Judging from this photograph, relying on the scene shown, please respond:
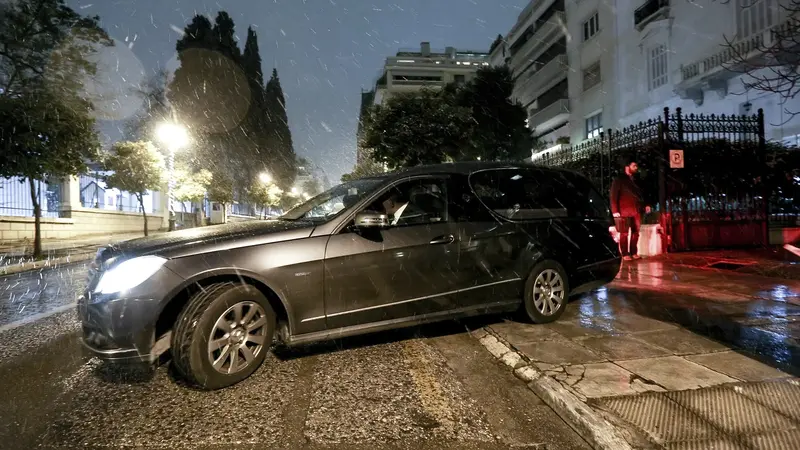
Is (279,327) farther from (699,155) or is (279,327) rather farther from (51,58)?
(51,58)

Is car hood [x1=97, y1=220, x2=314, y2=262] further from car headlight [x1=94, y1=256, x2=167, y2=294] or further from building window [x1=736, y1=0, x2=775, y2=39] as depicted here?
building window [x1=736, y1=0, x2=775, y2=39]

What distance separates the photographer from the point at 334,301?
376 cm

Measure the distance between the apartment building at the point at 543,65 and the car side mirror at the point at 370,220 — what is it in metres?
31.9

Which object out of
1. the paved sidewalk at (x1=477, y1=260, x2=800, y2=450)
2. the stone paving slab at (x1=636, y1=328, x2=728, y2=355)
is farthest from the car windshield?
the stone paving slab at (x1=636, y1=328, x2=728, y2=355)

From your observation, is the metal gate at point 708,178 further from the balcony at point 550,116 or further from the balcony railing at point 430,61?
the balcony railing at point 430,61

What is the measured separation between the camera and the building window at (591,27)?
28.9 meters

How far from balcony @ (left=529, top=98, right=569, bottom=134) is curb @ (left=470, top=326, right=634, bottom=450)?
104ft

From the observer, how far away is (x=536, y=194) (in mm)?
5348

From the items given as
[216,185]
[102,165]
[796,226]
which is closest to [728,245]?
[796,226]

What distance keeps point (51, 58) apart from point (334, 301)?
615 inches

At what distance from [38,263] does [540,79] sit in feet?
112

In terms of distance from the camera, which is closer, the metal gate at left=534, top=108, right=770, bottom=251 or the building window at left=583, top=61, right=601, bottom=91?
the metal gate at left=534, top=108, right=770, bottom=251

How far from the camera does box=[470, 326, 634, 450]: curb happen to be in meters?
2.63

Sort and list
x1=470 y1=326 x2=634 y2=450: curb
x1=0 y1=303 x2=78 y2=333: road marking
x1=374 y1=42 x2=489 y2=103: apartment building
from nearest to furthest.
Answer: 1. x1=470 y1=326 x2=634 y2=450: curb
2. x1=0 y1=303 x2=78 y2=333: road marking
3. x1=374 y1=42 x2=489 y2=103: apartment building
